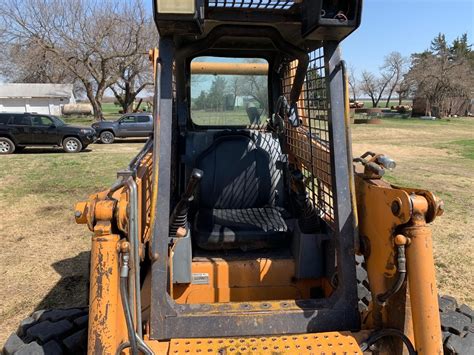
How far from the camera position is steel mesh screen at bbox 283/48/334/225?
2740 mm

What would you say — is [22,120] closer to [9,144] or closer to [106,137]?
[9,144]

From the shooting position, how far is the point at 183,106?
3773 millimetres

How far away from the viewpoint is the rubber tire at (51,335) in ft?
7.74

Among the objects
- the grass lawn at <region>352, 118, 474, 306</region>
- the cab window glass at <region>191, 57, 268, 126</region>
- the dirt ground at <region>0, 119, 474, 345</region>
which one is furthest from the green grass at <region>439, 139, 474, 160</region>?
the cab window glass at <region>191, 57, 268, 126</region>

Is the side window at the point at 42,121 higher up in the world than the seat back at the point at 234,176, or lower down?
higher up

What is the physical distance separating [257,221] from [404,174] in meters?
9.09

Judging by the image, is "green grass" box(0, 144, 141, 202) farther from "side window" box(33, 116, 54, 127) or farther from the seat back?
the seat back

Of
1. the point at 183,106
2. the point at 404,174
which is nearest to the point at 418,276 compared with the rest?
the point at 183,106

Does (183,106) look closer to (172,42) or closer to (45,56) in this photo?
(172,42)

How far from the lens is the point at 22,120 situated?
1577 centimetres

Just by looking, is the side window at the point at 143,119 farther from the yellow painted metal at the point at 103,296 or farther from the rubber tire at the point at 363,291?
the yellow painted metal at the point at 103,296

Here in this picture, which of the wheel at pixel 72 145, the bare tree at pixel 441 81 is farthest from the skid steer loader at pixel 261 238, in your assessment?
the bare tree at pixel 441 81

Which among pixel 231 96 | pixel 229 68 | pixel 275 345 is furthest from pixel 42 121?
pixel 275 345

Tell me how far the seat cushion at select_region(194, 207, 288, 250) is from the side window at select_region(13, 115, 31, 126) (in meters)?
14.7
